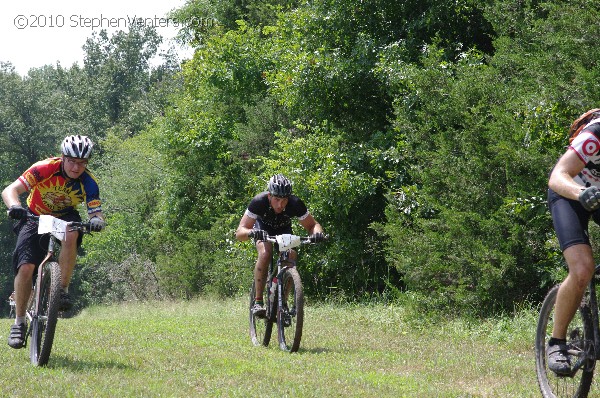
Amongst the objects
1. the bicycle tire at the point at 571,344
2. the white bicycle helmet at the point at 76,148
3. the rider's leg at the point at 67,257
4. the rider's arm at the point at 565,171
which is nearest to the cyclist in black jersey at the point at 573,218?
the rider's arm at the point at 565,171

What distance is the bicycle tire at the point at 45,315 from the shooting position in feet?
26.3

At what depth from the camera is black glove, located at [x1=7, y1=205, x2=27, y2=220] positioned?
26.3 feet

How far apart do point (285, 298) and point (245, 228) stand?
37.5 inches

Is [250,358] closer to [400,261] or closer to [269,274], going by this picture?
[269,274]

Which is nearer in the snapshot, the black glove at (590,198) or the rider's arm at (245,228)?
the black glove at (590,198)

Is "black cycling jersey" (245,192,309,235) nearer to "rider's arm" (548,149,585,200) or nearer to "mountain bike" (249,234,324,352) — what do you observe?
"mountain bike" (249,234,324,352)

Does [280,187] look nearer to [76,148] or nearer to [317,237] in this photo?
[317,237]

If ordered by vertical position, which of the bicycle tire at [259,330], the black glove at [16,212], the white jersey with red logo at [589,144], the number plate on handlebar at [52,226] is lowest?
the bicycle tire at [259,330]

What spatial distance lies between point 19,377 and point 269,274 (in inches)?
151

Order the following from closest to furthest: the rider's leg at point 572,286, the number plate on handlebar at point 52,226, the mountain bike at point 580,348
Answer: the rider's leg at point 572,286
the mountain bike at point 580,348
the number plate on handlebar at point 52,226

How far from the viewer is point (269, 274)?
420 inches

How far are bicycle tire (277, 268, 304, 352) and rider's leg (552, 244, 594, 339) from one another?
4.16 meters

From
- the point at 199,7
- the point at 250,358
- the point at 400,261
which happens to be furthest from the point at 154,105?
the point at 250,358

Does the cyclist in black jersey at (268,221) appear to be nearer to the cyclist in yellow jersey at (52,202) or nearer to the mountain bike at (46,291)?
the cyclist in yellow jersey at (52,202)
